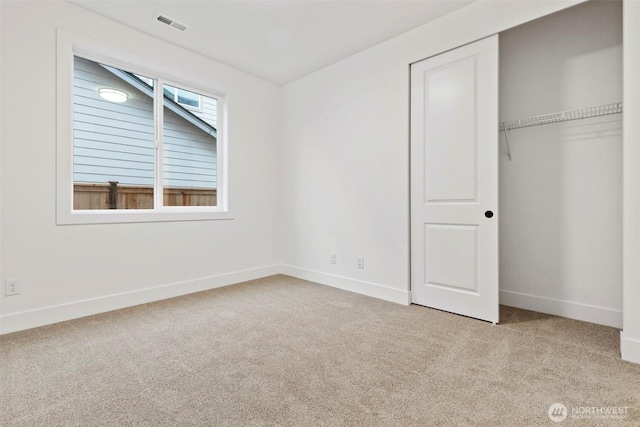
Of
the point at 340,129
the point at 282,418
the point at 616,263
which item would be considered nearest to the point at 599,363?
the point at 616,263

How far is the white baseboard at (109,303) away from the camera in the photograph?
7.91 feet

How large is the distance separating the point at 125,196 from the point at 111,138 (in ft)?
1.86

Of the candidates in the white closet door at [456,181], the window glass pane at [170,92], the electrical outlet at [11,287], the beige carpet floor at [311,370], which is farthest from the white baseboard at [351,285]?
the electrical outlet at [11,287]

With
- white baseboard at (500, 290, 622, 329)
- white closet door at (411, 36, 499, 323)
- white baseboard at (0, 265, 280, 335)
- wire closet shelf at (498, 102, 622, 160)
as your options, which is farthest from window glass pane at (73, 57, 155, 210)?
white baseboard at (500, 290, 622, 329)

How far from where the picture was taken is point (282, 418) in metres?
1.41

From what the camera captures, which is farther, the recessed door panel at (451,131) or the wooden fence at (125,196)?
A: the wooden fence at (125,196)

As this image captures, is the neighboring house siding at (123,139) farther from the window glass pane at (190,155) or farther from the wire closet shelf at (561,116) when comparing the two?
the wire closet shelf at (561,116)

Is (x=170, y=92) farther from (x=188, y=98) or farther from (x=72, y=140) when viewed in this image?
(x=72, y=140)

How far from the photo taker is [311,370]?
1816 mm

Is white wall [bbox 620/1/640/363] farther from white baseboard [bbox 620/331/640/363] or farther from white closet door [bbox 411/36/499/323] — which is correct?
white closet door [bbox 411/36/499/323]

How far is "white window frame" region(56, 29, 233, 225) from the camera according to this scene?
2.61 meters

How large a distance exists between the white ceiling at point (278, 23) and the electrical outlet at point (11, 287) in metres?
2.30

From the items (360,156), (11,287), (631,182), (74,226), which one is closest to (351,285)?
(360,156)

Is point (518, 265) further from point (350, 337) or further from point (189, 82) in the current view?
point (189, 82)
